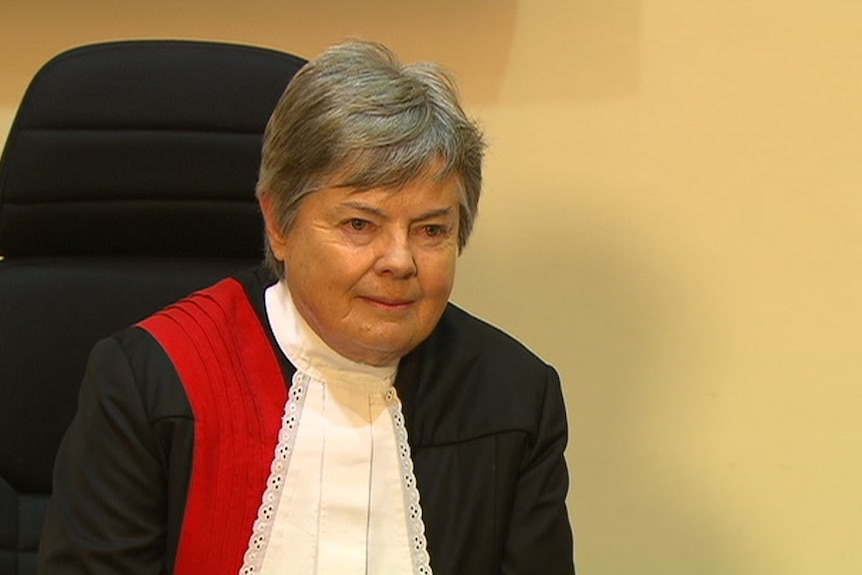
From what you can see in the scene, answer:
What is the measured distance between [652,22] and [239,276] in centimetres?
78

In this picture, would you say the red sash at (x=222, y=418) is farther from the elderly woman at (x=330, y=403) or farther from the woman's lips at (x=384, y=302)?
the woman's lips at (x=384, y=302)

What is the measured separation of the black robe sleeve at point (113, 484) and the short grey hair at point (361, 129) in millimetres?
254

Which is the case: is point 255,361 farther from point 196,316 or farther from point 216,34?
point 216,34

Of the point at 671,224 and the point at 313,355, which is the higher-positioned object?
the point at 671,224

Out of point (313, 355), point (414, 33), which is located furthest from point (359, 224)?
point (414, 33)

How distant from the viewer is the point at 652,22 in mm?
1721

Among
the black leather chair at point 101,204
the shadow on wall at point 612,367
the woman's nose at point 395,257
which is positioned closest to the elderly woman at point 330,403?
the woman's nose at point 395,257

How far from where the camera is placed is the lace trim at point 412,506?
4.22ft

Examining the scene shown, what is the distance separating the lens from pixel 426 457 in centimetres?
132

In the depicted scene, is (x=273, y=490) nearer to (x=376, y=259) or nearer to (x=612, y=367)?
(x=376, y=259)

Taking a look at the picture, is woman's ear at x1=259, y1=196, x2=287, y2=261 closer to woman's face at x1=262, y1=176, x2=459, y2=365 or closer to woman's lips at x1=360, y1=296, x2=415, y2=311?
woman's face at x1=262, y1=176, x2=459, y2=365

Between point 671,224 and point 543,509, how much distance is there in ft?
1.96

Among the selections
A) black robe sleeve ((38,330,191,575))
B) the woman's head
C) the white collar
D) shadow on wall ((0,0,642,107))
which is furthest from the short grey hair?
shadow on wall ((0,0,642,107))

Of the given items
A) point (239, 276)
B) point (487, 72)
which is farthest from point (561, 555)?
point (487, 72)
